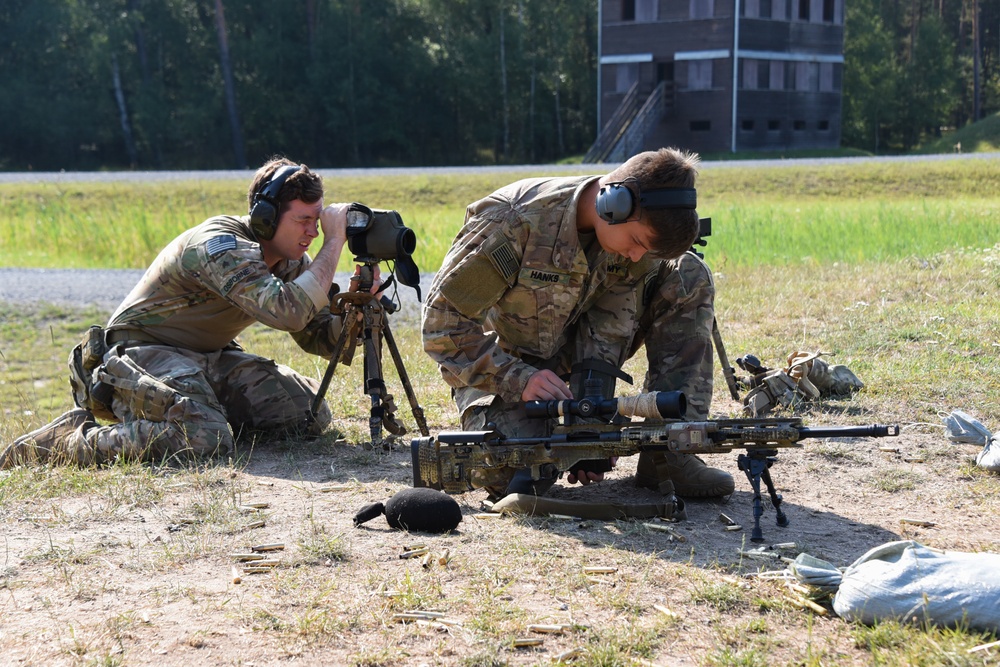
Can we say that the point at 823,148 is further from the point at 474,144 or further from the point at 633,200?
the point at 633,200

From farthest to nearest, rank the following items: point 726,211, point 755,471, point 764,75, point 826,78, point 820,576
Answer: point 826,78 < point 764,75 < point 726,211 < point 755,471 < point 820,576

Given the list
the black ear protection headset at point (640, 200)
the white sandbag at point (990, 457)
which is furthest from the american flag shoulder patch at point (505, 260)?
the white sandbag at point (990, 457)

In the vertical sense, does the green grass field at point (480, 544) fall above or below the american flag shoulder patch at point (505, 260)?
below

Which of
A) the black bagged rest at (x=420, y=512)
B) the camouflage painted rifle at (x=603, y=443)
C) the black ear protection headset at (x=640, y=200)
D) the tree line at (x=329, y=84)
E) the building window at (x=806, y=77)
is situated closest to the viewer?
the camouflage painted rifle at (x=603, y=443)

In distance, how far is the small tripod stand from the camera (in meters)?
6.30

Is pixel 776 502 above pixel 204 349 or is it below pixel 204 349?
below

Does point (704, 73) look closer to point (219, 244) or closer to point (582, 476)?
point (219, 244)

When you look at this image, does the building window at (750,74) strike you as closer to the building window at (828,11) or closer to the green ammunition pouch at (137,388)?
the building window at (828,11)

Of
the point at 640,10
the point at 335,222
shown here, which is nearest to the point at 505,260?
the point at 335,222

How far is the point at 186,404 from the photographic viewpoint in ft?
20.1

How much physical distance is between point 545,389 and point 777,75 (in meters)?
37.0

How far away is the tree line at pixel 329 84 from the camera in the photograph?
47000 mm

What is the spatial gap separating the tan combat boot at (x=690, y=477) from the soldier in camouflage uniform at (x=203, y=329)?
7.34 ft

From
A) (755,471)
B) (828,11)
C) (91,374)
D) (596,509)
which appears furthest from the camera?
(828,11)
